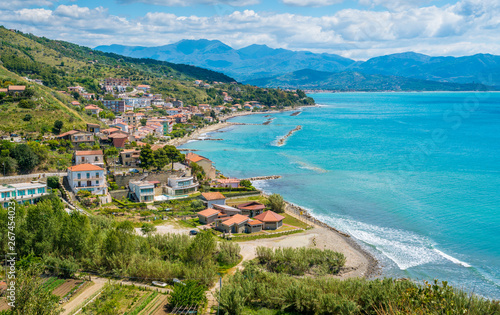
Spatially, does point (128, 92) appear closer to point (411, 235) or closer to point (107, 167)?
point (107, 167)

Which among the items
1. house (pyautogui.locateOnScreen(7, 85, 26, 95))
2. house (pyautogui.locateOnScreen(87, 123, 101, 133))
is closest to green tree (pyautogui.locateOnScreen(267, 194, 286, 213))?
house (pyautogui.locateOnScreen(87, 123, 101, 133))

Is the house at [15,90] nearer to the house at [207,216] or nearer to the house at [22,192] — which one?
the house at [22,192]

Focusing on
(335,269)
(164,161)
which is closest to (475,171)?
(335,269)

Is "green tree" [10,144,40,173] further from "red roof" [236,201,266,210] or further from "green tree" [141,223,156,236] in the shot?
"red roof" [236,201,266,210]

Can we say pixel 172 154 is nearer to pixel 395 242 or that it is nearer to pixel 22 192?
pixel 22 192

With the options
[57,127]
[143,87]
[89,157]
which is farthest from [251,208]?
[143,87]
